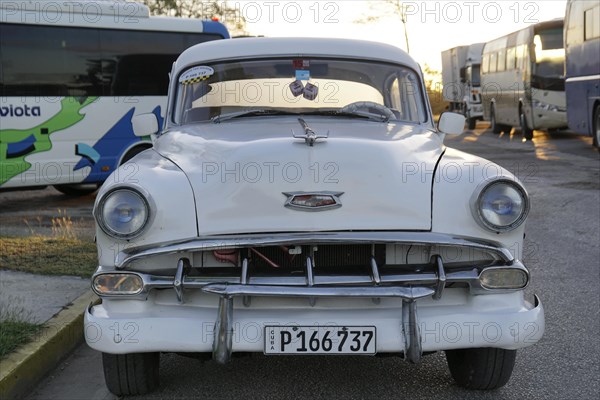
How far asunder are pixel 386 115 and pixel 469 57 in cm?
3169

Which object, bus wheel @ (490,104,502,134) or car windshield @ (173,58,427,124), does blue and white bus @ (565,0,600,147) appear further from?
car windshield @ (173,58,427,124)

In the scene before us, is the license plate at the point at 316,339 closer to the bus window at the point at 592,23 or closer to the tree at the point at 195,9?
the bus window at the point at 592,23

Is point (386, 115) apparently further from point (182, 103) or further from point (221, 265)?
point (221, 265)

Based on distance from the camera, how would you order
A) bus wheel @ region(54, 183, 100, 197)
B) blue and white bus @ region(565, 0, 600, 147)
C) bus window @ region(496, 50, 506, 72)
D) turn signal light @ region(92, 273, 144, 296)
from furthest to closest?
bus window @ region(496, 50, 506, 72), blue and white bus @ region(565, 0, 600, 147), bus wheel @ region(54, 183, 100, 197), turn signal light @ region(92, 273, 144, 296)

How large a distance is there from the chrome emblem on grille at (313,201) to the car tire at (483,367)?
105 centimetres

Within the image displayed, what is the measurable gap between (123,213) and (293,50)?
7.47 ft

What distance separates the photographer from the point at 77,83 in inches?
493

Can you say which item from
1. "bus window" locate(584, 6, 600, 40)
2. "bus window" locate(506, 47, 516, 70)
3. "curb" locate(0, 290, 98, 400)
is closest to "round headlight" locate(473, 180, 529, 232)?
"curb" locate(0, 290, 98, 400)

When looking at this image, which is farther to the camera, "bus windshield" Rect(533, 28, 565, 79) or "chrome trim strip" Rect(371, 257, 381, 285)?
"bus windshield" Rect(533, 28, 565, 79)

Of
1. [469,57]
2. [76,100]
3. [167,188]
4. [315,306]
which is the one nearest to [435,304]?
[315,306]

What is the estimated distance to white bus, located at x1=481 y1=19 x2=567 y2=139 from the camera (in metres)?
23.0

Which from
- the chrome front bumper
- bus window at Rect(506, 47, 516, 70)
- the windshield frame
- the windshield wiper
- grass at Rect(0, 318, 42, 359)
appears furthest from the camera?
bus window at Rect(506, 47, 516, 70)

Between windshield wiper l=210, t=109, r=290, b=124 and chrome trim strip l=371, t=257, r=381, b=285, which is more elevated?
windshield wiper l=210, t=109, r=290, b=124

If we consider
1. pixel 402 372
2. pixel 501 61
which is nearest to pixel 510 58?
pixel 501 61
